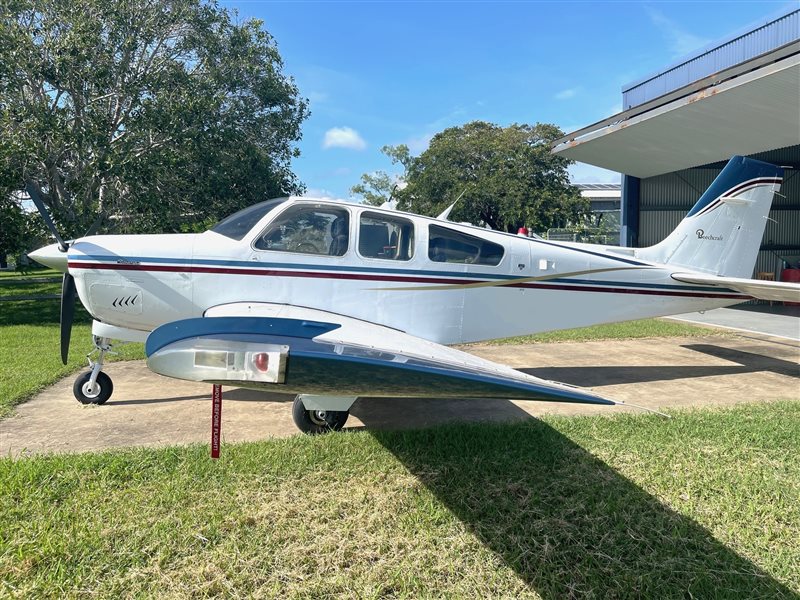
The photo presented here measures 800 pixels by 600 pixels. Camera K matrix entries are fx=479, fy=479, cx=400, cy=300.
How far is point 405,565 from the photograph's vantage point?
2.61m

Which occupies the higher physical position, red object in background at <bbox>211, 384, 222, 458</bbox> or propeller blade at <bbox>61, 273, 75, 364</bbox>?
propeller blade at <bbox>61, 273, 75, 364</bbox>

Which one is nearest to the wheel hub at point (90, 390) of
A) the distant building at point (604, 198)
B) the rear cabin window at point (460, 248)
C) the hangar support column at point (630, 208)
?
the rear cabin window at point (460, 248)

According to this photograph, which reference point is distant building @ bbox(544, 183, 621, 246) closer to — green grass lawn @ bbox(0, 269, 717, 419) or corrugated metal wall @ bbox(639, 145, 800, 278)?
corrugated metal wall @ bbox(639, 145, 800, 278)

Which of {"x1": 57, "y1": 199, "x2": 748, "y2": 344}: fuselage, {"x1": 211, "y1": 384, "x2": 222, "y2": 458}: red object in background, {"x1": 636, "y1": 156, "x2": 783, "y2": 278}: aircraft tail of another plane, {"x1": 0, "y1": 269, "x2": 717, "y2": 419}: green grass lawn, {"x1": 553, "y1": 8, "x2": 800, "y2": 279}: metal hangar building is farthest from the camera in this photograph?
{"x1": 553, "y1": 8, "x2": 800, "y2": 279}: metal hangar building

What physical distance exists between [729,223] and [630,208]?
13252 millimetres

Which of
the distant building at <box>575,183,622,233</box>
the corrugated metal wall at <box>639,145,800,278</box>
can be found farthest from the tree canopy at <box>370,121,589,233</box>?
the corrugated metal wall at <box>639,145,800,278</box>

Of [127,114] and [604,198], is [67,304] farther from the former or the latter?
[604,198]

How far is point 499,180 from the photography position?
40406 millimetres

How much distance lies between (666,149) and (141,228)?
619 inches

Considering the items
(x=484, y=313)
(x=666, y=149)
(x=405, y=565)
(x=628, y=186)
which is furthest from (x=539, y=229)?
(x=405, y=565)

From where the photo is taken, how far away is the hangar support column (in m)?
19.0

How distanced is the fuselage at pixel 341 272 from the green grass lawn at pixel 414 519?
1258 millimetres

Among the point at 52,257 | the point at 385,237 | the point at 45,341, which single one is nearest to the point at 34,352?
the point at 45,341

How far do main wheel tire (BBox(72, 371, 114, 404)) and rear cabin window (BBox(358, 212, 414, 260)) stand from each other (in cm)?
332
